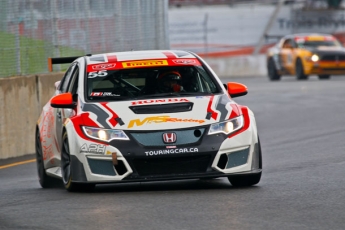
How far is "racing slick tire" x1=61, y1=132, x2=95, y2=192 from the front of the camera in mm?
9836

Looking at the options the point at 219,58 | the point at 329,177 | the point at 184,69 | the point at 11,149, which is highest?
the point at 184,69

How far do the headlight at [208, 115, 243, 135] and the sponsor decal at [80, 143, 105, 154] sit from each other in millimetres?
930

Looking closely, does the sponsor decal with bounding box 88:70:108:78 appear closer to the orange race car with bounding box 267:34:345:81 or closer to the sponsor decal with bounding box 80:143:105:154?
the sponsor decal with bounding box 80:143:105:154

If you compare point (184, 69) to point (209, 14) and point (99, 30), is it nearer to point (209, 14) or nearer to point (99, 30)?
point (99, 30)

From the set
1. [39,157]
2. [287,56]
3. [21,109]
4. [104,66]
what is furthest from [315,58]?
[104,66]

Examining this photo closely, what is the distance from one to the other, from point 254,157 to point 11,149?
6.38 metres

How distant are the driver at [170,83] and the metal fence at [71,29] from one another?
5.72m

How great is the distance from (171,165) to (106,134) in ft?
2.01

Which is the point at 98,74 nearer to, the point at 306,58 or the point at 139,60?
the point at 139,60

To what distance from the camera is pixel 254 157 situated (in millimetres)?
9844

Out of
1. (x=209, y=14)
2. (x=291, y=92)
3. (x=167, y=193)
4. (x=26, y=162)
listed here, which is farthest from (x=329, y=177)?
(x=209, y=14)

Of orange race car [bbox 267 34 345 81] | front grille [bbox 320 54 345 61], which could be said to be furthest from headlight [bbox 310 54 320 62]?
front grille [bbox 320 54 345 61]

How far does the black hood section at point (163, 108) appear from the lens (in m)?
9.85

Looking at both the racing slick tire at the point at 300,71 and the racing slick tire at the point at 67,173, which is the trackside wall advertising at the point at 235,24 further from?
the racing slick tire at the point at 67,173
